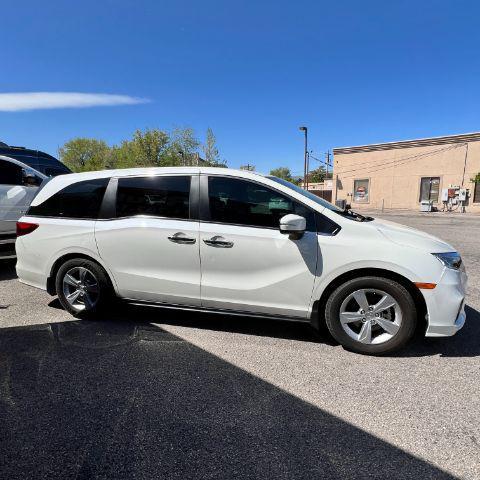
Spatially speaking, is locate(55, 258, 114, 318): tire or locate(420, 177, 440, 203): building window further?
locate(420, 177, 440, 203): building window

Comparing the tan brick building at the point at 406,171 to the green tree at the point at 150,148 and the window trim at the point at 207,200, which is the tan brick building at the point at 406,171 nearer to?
the green tree at the point at 150,148

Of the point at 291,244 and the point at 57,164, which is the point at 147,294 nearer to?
the point at 291,244

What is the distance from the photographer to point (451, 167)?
990 inches

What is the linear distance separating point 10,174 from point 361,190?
27.1 m

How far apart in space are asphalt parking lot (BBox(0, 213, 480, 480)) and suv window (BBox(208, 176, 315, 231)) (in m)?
1.25

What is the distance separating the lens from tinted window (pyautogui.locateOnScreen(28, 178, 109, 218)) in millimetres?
4059

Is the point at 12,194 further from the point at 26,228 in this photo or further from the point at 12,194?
the point at 26,228

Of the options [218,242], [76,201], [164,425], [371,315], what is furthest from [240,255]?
[76,201]

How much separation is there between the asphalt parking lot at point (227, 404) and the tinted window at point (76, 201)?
1.29 metres

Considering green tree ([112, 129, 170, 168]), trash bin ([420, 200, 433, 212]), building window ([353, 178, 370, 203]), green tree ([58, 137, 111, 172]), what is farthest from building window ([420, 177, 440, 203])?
green tree ([58, 137, 111, 172])

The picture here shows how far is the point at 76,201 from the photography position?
164 inches

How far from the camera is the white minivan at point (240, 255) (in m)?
3.21

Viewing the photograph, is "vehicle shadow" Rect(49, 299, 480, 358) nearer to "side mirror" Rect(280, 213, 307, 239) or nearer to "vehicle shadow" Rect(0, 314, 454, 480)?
"vehicle shadow" Rect(0, 314, 454, 480)

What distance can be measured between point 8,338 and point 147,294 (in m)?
1.44
